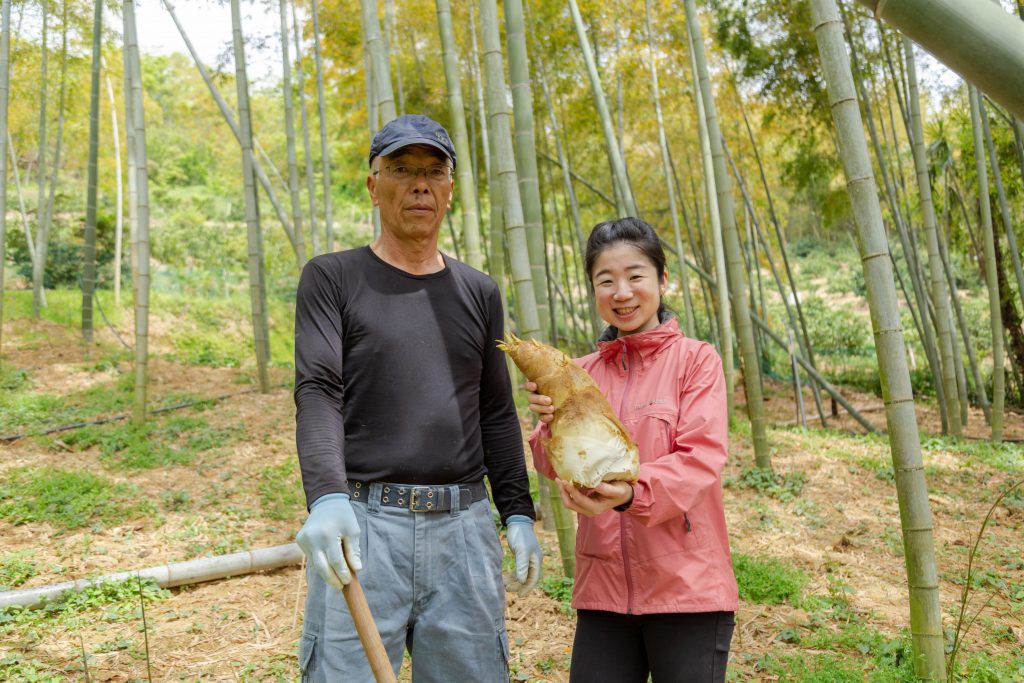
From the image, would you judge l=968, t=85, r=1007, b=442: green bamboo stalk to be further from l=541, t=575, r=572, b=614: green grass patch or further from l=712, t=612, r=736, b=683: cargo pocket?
l=712, t=612, r=736, b=683: cargo pocket

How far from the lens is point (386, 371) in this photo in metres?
1.45

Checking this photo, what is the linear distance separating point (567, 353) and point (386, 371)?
546 cm

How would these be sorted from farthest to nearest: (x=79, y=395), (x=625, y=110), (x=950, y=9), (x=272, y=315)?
1. (x=272, y=315)
2. (x=625, y=110)
3. (x=79, y=395)
4. (x=950, y=9)

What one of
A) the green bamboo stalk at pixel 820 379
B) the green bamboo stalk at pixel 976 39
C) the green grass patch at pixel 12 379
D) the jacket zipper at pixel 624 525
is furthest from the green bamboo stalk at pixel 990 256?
the green grass patch at pixel 12 379

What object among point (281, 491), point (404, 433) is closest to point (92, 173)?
point (281, 491)

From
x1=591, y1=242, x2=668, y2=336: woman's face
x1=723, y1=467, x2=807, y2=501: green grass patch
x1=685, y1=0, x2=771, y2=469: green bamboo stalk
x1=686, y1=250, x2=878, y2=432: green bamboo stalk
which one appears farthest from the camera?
x1=686, y1=250, x2=878, y2=432: green bamboo stalk

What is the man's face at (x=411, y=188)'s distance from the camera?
1484 mm

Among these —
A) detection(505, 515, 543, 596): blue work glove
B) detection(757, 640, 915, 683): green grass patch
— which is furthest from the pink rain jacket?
detection(757, 640, 915, 683): green grass patch

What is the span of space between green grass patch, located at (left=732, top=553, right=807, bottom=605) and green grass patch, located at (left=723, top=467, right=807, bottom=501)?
4.20ft

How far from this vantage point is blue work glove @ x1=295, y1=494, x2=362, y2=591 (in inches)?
47.7

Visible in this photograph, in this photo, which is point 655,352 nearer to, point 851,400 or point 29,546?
point 29,546

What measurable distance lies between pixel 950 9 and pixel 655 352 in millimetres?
1031

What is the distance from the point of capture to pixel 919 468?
2057 mm

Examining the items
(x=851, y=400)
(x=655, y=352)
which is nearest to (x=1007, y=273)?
(x=851, y=400)
